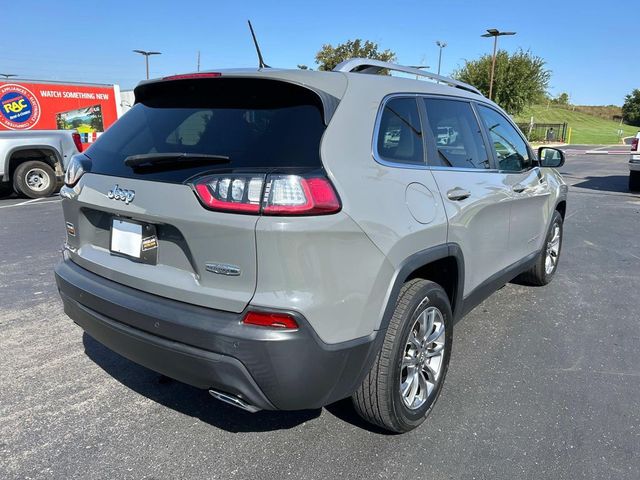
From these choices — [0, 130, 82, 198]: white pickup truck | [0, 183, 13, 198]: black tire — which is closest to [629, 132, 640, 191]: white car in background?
[0, 130, 82, 198]: white pickup truck

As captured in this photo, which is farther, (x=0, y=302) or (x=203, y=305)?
(x=0, y=302)

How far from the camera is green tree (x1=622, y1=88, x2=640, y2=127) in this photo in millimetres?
89231

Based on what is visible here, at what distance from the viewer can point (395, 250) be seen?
90.7 inches

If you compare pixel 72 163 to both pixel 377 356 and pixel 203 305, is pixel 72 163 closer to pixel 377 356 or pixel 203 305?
pixel 203 305

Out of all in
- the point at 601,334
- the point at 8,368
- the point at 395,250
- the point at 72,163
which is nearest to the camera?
the point at 395,250

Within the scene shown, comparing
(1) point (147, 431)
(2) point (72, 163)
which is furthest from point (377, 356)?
(2) point (72, 163)

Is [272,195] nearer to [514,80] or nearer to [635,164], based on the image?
[635,164]

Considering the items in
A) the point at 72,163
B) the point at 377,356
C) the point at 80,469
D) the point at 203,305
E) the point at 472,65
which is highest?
the point at 472,65

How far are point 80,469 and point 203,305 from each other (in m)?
1.05

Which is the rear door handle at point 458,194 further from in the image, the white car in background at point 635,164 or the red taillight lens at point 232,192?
the white car in background at point 635,164

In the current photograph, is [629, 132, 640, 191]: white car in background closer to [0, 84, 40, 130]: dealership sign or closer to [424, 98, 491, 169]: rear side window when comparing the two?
Answer: [424, 98, 491, 169]: rear side window

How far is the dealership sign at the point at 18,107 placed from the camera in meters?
13.1

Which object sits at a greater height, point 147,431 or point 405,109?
point 405,109

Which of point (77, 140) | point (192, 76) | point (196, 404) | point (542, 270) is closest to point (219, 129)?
point (192, 76)
